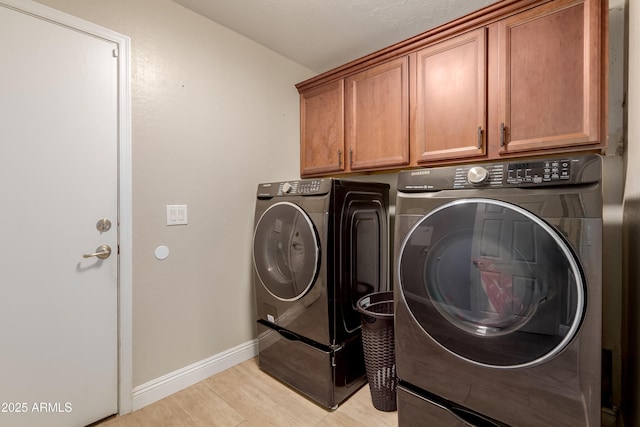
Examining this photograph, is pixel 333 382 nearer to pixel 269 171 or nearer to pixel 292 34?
pixel 269 171

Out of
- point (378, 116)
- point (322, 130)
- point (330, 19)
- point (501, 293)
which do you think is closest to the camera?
point (501, 293)

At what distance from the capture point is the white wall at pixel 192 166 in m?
1.71

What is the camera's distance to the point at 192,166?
1924mm

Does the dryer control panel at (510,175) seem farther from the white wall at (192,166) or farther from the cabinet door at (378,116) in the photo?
the white wall at (192,166)

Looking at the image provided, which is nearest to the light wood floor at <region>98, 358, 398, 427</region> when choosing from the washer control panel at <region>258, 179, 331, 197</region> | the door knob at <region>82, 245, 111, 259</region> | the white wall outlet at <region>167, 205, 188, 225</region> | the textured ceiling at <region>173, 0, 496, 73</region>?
the door knob at <region>82, 245, 111, 259</region>

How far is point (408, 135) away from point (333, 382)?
62.6 inches

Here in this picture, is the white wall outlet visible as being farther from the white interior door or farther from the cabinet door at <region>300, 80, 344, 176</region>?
the cabinet door at <region>300, 80, 344, 176</region>

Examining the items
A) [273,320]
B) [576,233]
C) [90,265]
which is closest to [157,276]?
[90,265]

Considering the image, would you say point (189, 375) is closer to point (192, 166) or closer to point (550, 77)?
point (192, 166)

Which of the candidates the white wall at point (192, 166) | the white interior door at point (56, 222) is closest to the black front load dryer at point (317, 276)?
the white wall at point (192, 166)

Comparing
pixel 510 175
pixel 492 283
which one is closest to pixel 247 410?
pixel 492 283

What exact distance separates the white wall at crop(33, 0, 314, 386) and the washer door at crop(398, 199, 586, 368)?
1357mm

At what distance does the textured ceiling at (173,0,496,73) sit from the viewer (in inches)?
70.7

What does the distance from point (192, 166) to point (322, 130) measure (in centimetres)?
106
